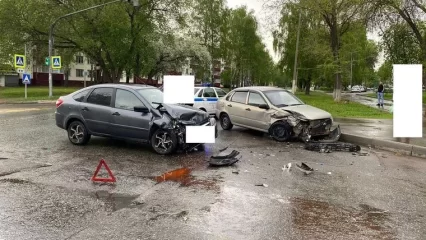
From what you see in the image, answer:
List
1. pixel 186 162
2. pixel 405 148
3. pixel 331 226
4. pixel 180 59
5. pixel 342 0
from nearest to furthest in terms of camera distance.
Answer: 1. pixel 331 226
2. pixel 186 162
3. pixel 405 148
4. pixel 342 0
5. pixel 180 59

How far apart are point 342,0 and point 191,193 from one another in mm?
24765

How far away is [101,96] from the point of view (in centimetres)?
948

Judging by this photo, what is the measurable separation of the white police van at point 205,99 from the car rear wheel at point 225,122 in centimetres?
181

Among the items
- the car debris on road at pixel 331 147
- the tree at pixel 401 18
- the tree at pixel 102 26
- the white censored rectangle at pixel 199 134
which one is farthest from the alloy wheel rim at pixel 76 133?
the tree at pixel 102 26

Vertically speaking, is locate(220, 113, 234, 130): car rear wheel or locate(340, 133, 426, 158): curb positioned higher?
locate(220, 113, 234, 130): car rear wheel

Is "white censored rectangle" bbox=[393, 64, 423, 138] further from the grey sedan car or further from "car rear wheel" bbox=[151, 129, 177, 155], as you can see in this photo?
"car rear wheel" bbox=[151, 129, 177, 155]

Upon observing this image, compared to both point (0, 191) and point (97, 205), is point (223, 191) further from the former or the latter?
point (0, 191)

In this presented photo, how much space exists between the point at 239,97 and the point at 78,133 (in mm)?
5778

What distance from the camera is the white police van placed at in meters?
16.0

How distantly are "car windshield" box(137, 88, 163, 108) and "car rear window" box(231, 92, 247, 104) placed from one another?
398cm

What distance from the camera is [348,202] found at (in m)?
5.59

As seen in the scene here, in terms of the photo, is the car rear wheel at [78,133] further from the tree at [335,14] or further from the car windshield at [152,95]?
the tree at [335,14]

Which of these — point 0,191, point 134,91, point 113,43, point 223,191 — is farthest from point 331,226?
point 113,43

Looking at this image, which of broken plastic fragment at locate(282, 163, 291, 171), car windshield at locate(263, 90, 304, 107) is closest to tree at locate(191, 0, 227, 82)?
car windshield at locate(263, 90, 304, 107)
